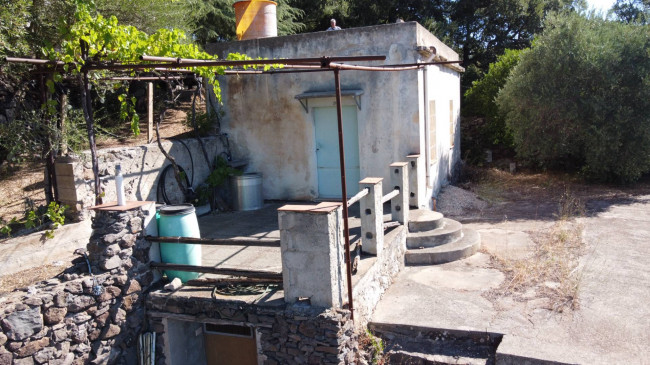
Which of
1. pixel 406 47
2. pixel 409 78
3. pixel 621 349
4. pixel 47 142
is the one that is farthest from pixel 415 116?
pixel 47 142

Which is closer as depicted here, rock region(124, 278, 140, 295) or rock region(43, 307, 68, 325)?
rock region(43, 307, 68, 325)

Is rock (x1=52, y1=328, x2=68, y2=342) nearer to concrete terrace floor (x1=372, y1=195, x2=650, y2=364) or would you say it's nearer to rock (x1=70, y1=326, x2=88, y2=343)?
rock (x1=70, y1=326, x2=88, y2=343)

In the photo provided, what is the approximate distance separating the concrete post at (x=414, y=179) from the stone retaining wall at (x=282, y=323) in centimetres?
381

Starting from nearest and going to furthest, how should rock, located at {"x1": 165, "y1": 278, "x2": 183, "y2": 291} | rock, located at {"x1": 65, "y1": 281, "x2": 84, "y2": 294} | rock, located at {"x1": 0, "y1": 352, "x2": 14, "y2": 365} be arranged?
rock, located at {"x1": 0, "y1": 352, "x2": 14, "y2": 365} < rock, located at {"x1": 65, "y1": 281, "x2": 84, "y2": 294} < rock, located at {"x1": 165, "y1": 278, "x2": 183, "y2": 291}

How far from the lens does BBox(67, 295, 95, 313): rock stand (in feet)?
17.2

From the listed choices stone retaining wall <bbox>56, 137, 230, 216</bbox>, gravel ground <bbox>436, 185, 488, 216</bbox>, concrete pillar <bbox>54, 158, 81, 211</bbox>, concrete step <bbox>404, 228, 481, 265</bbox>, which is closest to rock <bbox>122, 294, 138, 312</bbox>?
stone retaining wall <bbox>56, 137, 230, 216</bbox>

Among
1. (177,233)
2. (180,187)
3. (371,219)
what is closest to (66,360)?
(177,233)

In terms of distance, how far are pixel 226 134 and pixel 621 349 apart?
26.4 ft

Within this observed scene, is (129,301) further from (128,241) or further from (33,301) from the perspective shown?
(33,301)

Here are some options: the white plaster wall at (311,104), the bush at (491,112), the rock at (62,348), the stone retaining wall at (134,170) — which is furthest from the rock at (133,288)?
the bush at (491,112)

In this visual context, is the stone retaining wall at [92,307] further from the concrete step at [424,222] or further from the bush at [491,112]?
the bush at [491,112]

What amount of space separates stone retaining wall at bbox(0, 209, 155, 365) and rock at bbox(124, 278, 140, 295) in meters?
0.01

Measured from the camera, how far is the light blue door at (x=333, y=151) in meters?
9.59

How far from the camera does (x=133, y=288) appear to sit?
5.80 meters
